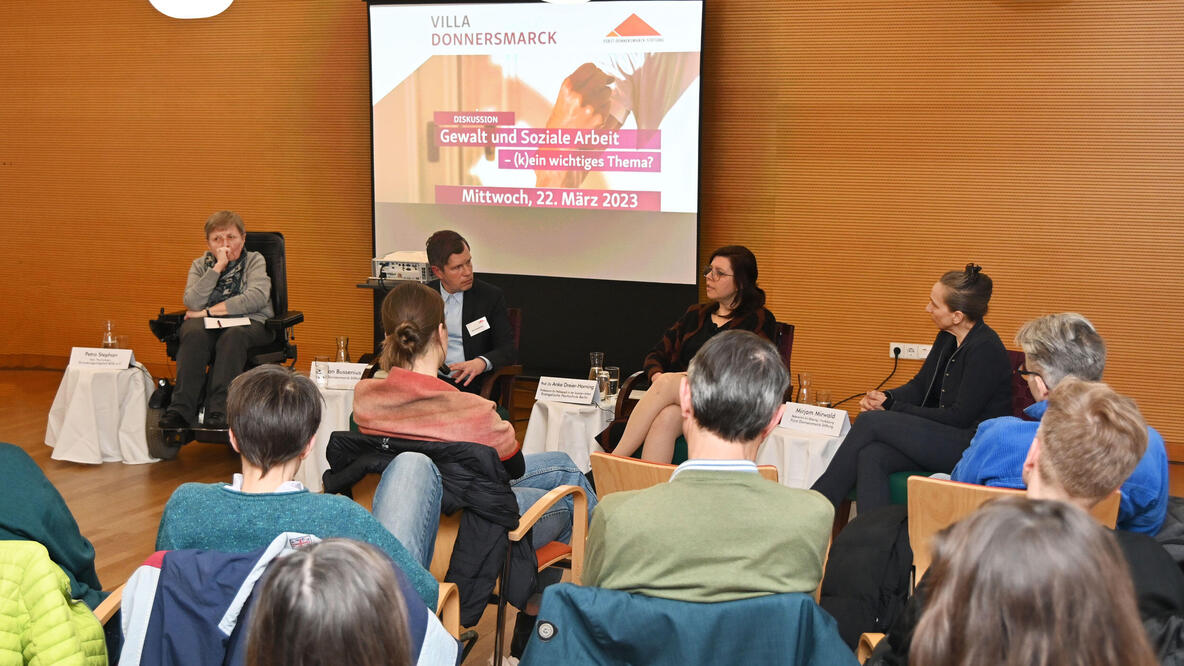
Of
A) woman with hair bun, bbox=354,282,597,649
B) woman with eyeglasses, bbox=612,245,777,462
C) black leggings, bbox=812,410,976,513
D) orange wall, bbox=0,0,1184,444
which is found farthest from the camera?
orange wall, bbox=0,0,1184,444

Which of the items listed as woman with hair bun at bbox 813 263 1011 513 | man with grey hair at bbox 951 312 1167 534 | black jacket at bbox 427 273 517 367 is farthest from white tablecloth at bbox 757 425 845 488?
black jacket at bbox 427 273 517 367

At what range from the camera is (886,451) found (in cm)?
365

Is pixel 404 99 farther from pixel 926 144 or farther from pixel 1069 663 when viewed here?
pixel 1069 663

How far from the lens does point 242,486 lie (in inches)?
80.2

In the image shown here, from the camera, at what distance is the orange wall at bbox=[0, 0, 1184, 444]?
5.60 metres

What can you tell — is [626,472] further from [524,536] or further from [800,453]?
[800,453]

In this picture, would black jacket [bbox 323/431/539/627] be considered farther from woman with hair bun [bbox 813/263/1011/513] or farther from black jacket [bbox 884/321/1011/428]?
black jacket [bbox 884/321/1011/428]

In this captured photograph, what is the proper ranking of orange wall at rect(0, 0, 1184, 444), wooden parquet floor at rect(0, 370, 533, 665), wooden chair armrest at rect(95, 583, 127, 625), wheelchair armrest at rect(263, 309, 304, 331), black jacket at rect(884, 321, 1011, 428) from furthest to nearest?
1. orange wall at rect(0, 0, 1184, 444)
2. wheelchair armrest at rect(263, 309, 304, 331)
3. wooden parquet floor at rect(0, 370, 533, 665)
4. black jacket at rect(884, 321, 1011, 428)
5. wooden chair armrest at rect(95, 583, 127, 625)

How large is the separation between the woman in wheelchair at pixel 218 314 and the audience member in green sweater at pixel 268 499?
316cm

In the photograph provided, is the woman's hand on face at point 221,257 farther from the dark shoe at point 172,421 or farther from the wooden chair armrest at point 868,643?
the wooden chair armrest at point 868,643

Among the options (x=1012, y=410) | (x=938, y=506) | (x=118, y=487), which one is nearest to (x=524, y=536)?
(x=938, y=506)

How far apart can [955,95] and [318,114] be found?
4.25 meters

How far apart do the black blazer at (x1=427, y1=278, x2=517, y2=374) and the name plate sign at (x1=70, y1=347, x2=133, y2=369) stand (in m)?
1.73

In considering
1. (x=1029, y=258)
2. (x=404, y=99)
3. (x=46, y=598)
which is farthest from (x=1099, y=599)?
(x=404, y=99)
